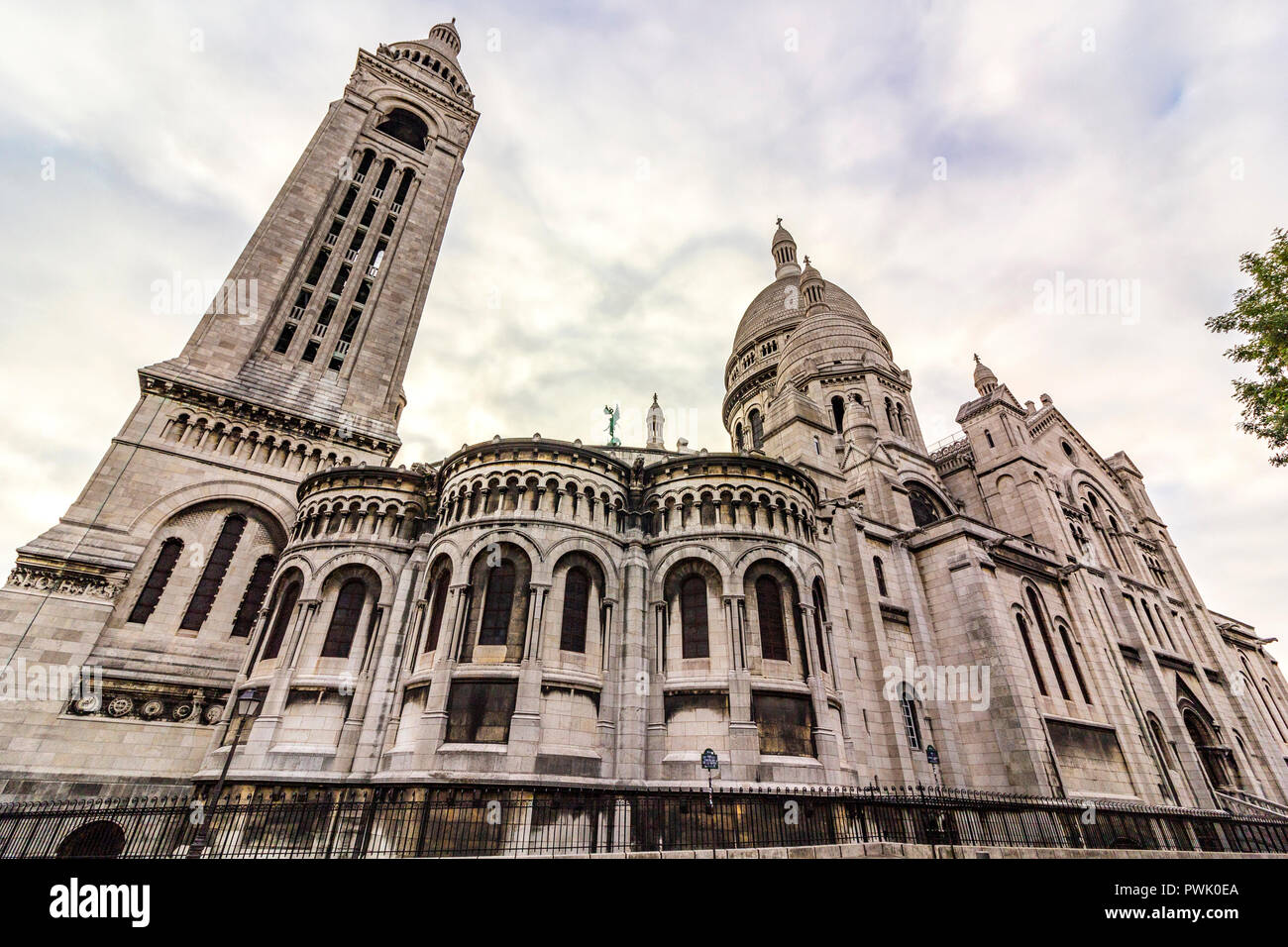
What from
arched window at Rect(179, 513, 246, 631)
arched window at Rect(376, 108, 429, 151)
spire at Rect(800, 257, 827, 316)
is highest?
arched window at Rect(376, 108, 429, 151)

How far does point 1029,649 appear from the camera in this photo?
25359mm

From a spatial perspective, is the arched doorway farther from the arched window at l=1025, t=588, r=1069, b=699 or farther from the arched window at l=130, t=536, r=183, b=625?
the arched window at l=1025, t=588, r=1069, b=699

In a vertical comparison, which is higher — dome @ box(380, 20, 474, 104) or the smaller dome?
the smaller dome

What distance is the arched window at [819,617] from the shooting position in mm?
21156

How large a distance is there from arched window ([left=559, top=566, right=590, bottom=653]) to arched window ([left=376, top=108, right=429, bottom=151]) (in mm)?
36989

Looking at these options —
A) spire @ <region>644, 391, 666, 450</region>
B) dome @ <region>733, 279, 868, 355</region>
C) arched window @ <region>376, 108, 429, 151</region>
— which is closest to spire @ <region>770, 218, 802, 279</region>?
dome @ <region>733, 279, 868, 355</region>

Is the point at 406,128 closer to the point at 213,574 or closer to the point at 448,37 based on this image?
the point at 448,37

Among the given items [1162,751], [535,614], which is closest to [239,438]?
[535,614]

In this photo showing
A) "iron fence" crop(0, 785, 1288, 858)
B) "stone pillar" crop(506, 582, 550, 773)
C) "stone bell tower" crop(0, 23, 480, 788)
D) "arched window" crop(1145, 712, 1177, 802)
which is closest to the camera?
"iron fence" crop(0, 785, 1288, 858)

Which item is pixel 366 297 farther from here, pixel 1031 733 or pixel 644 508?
pixel 1031 733

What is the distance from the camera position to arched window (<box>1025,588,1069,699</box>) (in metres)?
25.4

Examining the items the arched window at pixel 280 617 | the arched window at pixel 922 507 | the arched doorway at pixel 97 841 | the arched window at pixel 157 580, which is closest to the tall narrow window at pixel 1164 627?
the arched window at pixel 922 507

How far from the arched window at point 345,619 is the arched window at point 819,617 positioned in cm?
1708

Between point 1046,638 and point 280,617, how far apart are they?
1298 inches
